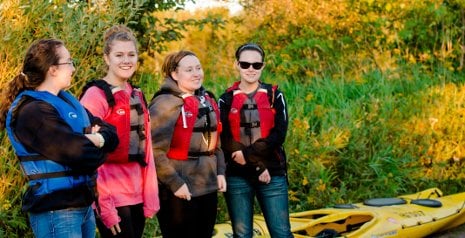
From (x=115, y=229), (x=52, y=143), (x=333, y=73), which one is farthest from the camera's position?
(x=333, y=73)

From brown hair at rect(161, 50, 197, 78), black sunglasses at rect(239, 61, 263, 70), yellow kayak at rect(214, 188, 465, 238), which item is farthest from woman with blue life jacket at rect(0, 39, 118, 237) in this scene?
yellow kayak at rect(214, 188, 465, 238)

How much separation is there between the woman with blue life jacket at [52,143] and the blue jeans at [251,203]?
1580 millimetres

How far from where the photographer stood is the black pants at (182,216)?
4.03 metres

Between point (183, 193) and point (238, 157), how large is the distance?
74 cm

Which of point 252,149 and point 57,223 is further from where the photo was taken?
point 252,149

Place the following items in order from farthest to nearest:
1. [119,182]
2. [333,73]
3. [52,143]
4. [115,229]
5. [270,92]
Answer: [333,73] → [270,92] → [119,182] → [115,229] → [52,143]

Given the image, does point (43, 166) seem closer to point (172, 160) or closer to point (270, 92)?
point (172, 160)

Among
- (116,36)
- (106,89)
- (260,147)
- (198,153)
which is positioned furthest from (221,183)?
(116,36)

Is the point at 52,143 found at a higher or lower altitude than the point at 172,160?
higher

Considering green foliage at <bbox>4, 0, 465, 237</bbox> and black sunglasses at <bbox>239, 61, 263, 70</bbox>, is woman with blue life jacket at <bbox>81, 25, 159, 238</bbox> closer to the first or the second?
black sunglasses at <bbox>239, 61, 263, 70</bbox>

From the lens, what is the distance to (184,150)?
408 centimetres

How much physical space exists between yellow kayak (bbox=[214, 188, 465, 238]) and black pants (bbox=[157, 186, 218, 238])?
4.64 feet

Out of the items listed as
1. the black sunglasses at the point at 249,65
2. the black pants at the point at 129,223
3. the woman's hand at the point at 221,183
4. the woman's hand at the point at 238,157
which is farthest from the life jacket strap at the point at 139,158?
the black sunglasses at the point at 249,65

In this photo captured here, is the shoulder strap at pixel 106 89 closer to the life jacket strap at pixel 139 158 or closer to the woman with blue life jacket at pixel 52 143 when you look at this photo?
the life jacket strap at pixel 139 158
